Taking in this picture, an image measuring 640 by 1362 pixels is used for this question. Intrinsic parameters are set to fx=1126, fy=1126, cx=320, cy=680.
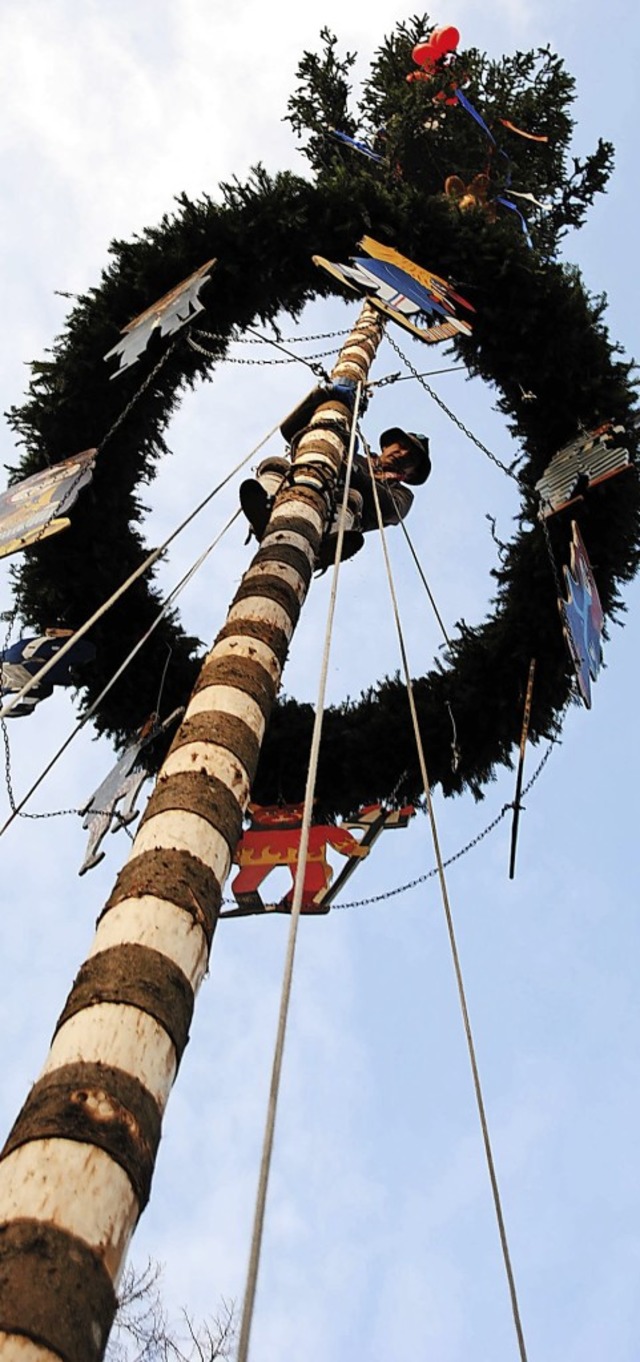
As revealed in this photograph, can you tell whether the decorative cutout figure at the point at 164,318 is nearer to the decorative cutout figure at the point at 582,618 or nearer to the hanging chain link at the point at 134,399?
the hanging chain link at the point at 134,399

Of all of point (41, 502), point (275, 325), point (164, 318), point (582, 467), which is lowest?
point (41, 502)

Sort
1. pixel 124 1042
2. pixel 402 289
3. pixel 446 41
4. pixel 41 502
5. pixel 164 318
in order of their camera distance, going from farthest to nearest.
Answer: pixel 446 41 < pixel 164 318 < pixel 402 289 < pixel 41 502 < pixel 124 1042

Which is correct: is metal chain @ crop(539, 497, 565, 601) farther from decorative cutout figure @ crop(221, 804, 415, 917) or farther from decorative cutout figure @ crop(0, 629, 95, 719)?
decorative cutout figure @ crop(0, 629, 95, 719)

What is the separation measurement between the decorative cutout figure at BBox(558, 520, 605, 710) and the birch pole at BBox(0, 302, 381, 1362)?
2200 mm

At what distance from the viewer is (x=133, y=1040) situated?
2.89m

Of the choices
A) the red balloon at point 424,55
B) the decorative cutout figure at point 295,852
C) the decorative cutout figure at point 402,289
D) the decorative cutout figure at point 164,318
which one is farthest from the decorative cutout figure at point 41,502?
the red balloon at point 424,55

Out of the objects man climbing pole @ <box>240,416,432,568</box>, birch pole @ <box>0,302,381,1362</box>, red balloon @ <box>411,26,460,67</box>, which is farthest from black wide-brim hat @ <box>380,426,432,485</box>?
red balloon @ <box>411,26,460,67</box>

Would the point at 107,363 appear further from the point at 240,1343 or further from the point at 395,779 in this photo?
the point at 240,1343

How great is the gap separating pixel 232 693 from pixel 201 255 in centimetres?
473

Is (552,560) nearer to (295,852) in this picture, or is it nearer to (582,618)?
(582,618)

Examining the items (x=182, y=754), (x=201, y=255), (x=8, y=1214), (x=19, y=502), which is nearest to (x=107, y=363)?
(x=201, y=255)

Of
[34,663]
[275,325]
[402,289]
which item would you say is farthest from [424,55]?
[34,663]

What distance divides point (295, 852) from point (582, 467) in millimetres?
3184

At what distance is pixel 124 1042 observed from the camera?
287cm
